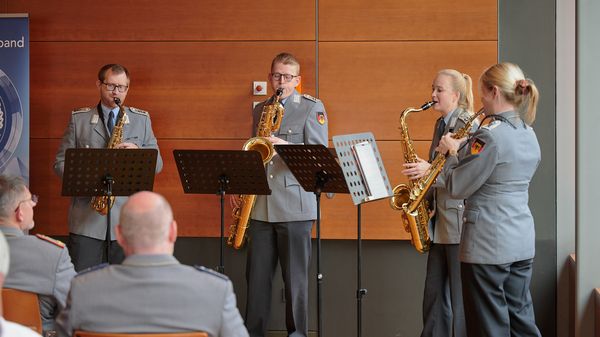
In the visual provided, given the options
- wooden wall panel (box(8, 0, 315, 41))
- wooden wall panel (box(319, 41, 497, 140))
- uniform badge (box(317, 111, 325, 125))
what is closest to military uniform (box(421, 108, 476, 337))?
uniform badge (box(317, 111, 325, 125))

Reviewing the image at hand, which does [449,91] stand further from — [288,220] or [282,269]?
[282,269]

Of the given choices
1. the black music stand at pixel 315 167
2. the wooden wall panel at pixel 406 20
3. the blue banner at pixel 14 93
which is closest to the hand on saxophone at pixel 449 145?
the black music stand at pixel 315 167

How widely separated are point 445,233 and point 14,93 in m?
3.16

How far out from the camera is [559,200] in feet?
19.0

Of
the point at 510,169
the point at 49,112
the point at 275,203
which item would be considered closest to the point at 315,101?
the point at 275,203

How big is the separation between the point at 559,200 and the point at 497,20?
1304mm

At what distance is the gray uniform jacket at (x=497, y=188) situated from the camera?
3.98 m

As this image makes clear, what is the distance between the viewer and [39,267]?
128 inches

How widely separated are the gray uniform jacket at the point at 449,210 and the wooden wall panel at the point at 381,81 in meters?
0.94

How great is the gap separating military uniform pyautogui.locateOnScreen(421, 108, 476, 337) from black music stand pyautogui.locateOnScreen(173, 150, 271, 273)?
40.4 inches

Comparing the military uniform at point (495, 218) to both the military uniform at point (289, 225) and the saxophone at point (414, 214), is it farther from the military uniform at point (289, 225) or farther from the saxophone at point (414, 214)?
the military uniform at point (289, 225)

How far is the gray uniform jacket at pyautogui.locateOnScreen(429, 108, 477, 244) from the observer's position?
474 cm

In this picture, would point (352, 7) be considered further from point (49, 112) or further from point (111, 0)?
point (49, 112)

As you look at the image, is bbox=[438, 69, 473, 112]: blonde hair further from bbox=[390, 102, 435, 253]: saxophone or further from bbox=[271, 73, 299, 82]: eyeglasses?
bbox=[271, 73, 299, 82]: eyeglasses
